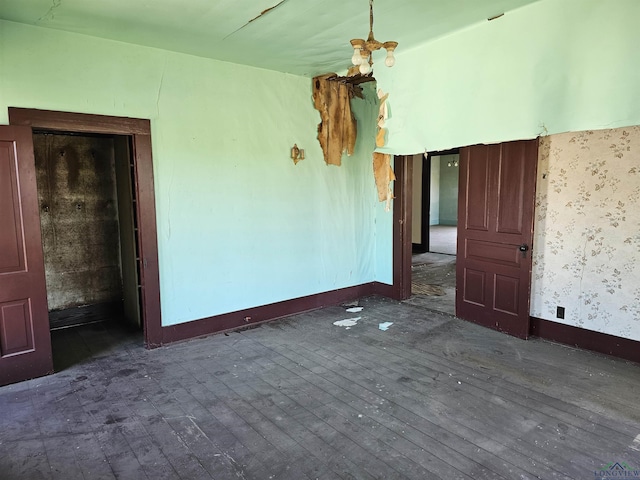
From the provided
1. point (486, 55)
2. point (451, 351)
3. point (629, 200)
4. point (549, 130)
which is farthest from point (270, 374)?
point (629, 200)

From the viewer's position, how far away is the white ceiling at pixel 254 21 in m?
2.87

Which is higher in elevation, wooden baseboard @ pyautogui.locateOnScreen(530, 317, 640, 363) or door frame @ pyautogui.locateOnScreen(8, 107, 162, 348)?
door frame @ pyautogui.locateOnScreen(8, 107, 162, 348)

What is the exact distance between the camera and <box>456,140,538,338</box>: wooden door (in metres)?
3.98

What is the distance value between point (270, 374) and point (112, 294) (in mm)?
2844

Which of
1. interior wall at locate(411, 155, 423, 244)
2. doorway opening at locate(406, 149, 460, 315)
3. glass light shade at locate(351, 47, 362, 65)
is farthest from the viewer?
interior wall at locate(411, 155, 423, 244)

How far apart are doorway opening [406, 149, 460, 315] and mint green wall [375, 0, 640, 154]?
1810mm

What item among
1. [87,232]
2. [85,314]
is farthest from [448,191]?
[85,314]

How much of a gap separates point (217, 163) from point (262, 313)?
1772 mm

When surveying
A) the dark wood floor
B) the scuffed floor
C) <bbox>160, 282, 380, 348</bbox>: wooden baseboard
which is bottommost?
the dark wood floor

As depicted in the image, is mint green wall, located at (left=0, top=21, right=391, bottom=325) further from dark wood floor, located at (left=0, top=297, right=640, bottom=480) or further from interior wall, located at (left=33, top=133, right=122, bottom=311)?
interior wall, located at (left=33, top=133, right=122, bottom=311)

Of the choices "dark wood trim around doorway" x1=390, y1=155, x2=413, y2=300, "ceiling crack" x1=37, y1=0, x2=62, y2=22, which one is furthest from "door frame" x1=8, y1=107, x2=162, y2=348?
"dark wood trim around doorway" x1=390, y1=155, x2=413, y2=300

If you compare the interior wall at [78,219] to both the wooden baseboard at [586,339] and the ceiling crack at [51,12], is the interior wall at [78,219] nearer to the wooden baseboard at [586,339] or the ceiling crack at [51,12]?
the ceiling crack at [51,12]

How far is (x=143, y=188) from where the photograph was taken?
3789 millimetres

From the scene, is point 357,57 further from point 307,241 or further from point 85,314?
→ point 85,314
